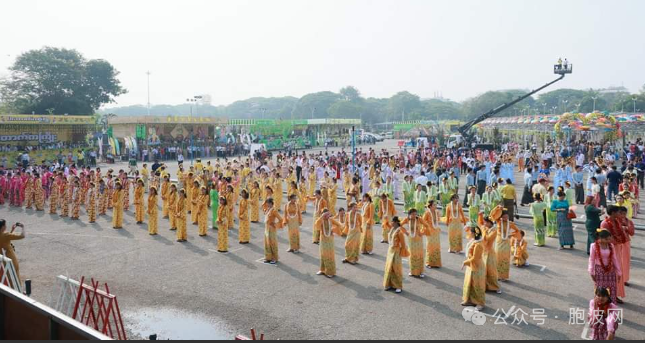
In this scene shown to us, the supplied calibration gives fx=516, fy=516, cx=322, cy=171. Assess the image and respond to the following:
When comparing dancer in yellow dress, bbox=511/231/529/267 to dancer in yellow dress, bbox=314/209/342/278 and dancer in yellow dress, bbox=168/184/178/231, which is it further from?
dancer in yellow dress, bbox=168/184/178/231

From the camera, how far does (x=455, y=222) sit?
10789 mm

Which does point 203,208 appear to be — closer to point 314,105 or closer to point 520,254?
point 520,254

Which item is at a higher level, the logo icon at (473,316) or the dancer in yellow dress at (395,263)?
the dancer in yellow dress at (395,263)

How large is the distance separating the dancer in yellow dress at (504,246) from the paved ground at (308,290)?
274 mm

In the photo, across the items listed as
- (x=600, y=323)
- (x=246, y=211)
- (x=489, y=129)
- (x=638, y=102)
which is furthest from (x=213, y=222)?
(x=638, y=102)

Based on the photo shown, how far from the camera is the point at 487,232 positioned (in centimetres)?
811

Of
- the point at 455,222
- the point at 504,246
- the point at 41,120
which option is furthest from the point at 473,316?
the point at 41,120

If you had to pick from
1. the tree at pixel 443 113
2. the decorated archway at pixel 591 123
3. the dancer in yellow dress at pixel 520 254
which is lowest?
the dancer in yellow dress at pixel 520 254

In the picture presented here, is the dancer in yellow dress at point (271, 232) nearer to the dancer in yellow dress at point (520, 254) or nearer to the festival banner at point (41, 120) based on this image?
the dancer in yellow dress at point (520, 254)

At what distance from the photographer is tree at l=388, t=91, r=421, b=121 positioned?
407ft

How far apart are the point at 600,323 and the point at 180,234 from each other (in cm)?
934

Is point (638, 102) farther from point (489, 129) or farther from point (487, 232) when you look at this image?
point (487, 232)

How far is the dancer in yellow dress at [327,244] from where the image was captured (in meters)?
9.39

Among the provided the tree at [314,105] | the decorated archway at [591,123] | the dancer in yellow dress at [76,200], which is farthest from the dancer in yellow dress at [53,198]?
the tree at [314,105]
